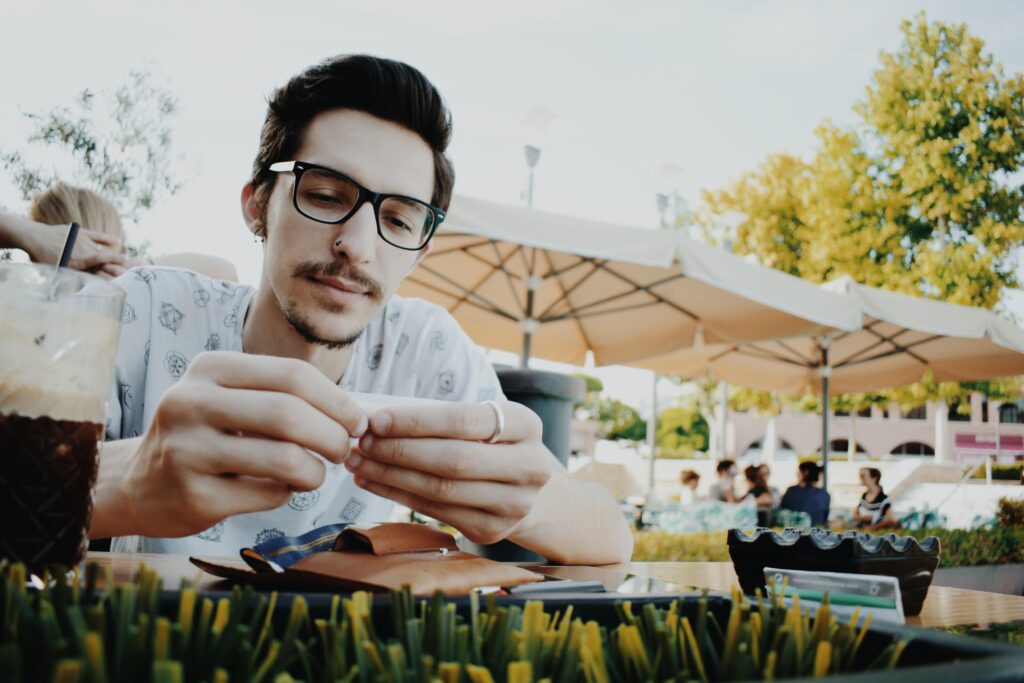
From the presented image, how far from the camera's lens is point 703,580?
156 cm

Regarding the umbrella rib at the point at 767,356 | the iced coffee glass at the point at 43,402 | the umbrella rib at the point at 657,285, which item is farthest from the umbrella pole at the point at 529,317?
the iced coffee glass at the point at 43,402

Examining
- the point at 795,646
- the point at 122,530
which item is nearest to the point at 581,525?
the point at 122,530

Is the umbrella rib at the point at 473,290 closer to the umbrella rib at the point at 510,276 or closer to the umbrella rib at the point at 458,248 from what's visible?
the umbrella rib at the point at 510,276

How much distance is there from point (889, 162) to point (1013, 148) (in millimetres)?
2452

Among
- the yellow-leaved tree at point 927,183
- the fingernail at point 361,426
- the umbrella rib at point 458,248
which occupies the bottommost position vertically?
the fingernail at point 361,426

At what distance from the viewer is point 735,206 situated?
21.1 m

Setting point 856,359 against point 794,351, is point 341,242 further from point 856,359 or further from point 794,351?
point 856,359

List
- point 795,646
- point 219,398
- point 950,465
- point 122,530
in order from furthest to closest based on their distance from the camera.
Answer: point 950,465 → point 122,530 → point 219,398 → point 795,646

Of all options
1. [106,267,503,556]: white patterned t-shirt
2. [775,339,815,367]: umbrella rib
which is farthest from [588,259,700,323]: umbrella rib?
[106,267,503,556]: white patterned t-shirt

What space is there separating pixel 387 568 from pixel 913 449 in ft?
193

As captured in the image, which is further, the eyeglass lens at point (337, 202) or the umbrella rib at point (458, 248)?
the umbrella rib at point (458, 248)

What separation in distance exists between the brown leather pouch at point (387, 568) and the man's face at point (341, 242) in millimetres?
943

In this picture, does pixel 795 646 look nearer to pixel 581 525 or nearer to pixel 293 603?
pixel 293 603

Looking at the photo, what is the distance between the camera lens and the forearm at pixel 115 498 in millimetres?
1138
